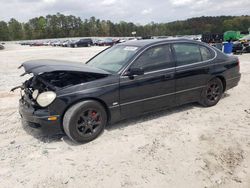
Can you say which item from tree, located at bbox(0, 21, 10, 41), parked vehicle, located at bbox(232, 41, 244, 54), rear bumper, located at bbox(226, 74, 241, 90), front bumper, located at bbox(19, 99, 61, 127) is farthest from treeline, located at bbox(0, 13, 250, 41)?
front bumper, located at bbox(19, 99, 61, 127)

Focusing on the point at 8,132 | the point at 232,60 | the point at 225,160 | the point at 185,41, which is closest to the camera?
the point at 225,160

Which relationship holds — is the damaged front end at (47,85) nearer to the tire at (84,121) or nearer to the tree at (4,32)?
the tire at (84,121)

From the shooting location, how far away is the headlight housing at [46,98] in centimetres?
397

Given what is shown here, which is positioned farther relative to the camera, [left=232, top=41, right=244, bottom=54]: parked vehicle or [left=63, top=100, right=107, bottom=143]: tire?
[left=232, top=41, right=244, bottom=54]: parked vehicle

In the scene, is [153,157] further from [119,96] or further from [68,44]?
[68,44]

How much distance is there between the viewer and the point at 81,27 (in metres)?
115

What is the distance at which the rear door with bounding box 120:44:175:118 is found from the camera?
14.9 feet

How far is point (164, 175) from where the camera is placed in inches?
129

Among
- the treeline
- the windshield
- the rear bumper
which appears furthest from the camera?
the treeline

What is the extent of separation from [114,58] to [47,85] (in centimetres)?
148

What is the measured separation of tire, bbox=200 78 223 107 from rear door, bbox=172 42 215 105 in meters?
0.14

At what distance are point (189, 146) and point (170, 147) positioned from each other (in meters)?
0.30

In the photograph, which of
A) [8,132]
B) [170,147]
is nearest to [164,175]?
[170,147]

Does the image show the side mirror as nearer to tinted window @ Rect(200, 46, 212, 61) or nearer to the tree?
tinted window @ Rect(200, 46, 212, 61)
